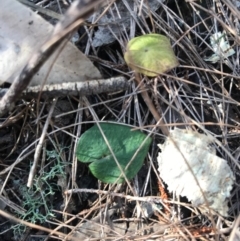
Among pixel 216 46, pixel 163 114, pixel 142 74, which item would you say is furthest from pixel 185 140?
pixel 216 46

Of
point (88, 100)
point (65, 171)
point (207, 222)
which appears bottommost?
point (207, 222)

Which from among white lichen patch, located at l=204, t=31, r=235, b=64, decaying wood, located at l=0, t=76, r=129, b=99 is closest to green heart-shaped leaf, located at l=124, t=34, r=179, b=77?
decaying wood, located at l=0, t=76, r=129, b=99

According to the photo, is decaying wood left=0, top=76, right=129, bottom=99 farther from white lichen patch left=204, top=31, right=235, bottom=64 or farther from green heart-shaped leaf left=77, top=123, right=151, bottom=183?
white lichen patch left=204, top=31, right=235, bottom=64

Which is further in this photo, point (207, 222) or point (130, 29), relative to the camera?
point (130, 29)

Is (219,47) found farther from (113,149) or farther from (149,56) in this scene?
(113,149)

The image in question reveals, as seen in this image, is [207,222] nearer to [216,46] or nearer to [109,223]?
[109,223]

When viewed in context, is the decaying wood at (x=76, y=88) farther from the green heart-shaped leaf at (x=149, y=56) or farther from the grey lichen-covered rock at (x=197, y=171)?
the grey lichen-covered rock at (x=197, y=171)

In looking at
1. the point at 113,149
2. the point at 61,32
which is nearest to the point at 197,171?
the point at 113,149

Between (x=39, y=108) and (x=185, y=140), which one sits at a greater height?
(x=39, y=108)
